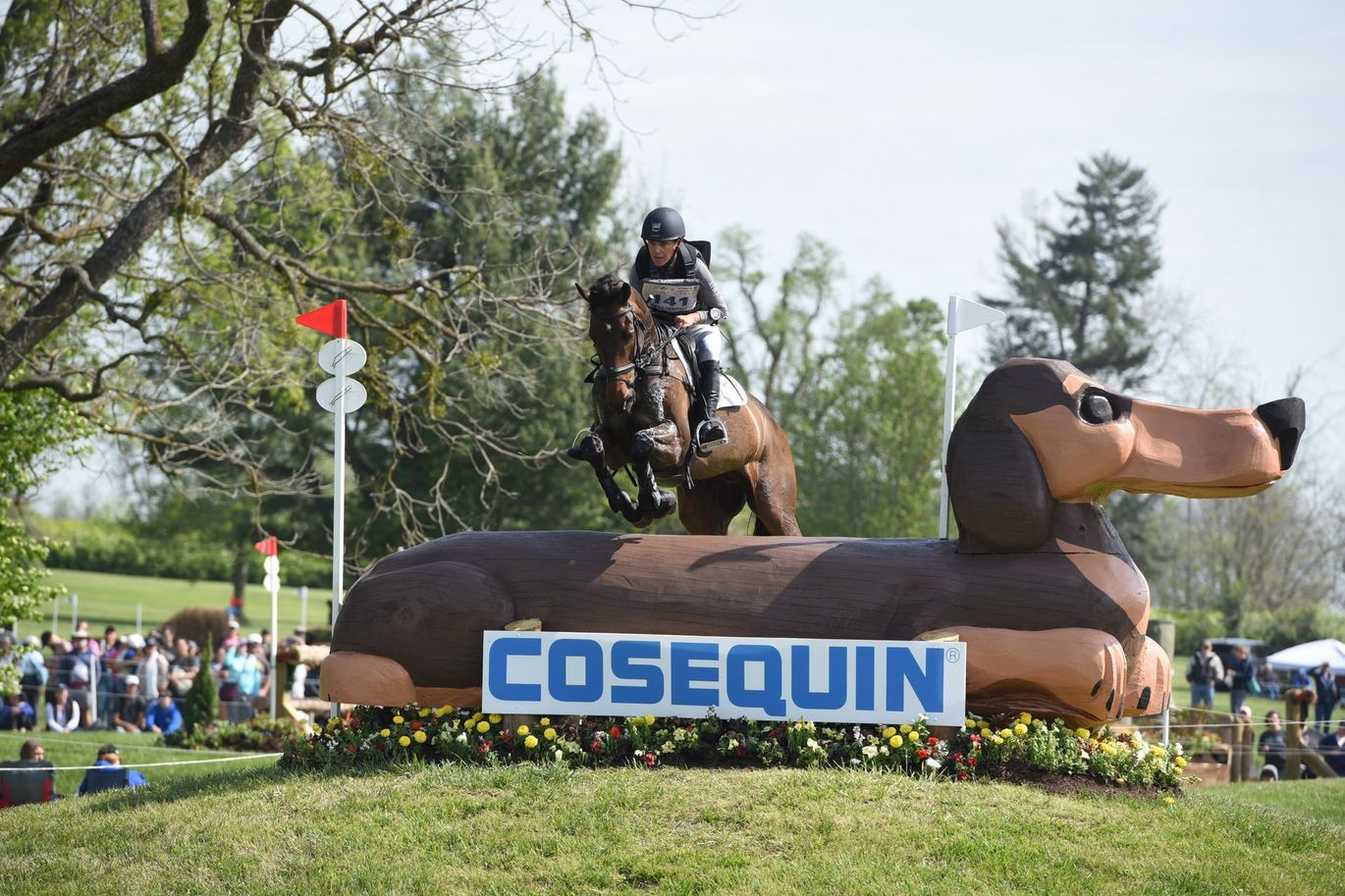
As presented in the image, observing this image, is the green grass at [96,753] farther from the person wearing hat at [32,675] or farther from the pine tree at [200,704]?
the person wearing hat at [32,675]

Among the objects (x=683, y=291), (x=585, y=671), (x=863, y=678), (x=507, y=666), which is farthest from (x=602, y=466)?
(x=863, y=678)

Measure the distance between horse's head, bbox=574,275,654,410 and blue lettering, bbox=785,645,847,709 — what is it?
195 centimetres

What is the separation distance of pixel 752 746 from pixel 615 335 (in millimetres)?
2729

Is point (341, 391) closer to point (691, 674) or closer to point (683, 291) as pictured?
point (683, 291)

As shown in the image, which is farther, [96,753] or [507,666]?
[96,753]

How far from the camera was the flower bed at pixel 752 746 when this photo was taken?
8078 millimetres

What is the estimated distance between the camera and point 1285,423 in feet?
27.4

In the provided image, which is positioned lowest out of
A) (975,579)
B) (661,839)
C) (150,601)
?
(150,601)

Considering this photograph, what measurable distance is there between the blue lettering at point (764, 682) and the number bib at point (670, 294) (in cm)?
249

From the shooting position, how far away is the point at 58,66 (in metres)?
15.2

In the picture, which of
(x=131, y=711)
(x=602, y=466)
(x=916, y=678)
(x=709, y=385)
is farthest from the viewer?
(x=131, y=711)

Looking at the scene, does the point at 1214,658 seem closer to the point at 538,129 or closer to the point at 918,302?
the point at 538,129

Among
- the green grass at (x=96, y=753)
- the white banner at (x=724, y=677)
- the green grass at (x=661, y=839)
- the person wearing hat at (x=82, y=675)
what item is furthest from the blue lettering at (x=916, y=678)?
the person wearing hat at (x=82, y=675)

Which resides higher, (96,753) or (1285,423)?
(1285,423)
